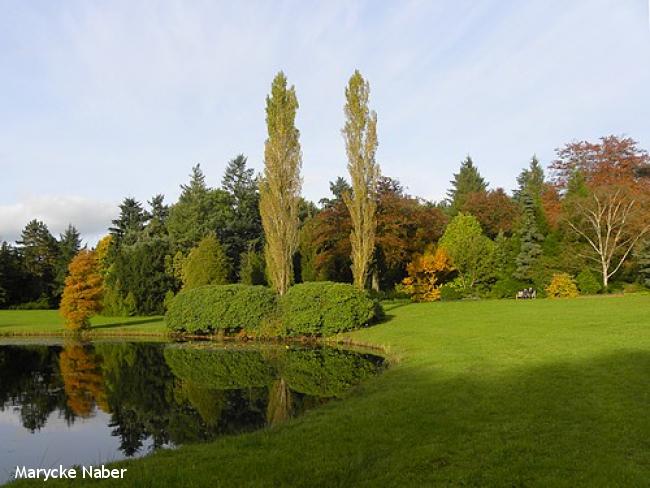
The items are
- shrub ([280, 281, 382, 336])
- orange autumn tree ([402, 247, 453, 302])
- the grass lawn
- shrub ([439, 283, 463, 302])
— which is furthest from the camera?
orange autumn tree ([402, 247, 453, 302])

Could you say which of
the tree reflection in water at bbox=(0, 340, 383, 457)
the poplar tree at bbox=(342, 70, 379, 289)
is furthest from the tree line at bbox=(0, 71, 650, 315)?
the tree reflection in water at bbox=(0, 340, 383, 457)

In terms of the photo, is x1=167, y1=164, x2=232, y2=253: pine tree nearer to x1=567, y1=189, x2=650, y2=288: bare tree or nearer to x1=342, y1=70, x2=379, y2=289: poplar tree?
x1=342, y1=70, x2=379, y2=289: poplar tree

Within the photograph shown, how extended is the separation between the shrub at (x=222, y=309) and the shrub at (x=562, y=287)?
1634cm

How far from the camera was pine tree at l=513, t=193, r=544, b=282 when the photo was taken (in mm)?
33031

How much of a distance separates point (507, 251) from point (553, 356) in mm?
24738

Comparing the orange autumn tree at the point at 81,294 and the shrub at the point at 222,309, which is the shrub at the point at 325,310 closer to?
the shrub at the point at 222,309

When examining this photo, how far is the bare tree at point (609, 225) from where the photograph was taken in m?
30.2

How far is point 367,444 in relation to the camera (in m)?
6.16

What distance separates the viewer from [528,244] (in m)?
33.2

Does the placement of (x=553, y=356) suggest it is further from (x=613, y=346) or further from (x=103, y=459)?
(x=103, y=459)

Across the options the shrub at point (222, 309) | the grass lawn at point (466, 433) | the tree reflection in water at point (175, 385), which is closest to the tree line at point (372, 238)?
the shrub at point (222, 309)

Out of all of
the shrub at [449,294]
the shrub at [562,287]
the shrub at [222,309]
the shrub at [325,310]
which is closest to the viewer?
the shrub at [325,310]

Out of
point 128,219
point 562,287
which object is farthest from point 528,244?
point 128,219

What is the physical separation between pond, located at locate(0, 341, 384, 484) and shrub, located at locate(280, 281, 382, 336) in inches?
59.6
